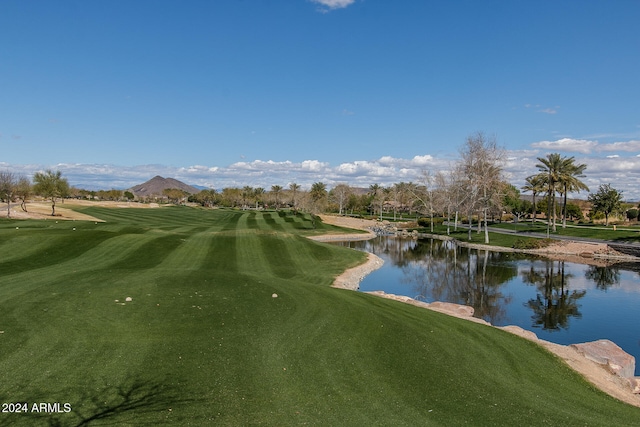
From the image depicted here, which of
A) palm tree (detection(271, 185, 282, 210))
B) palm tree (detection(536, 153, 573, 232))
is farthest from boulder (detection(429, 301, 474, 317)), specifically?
palm tree (detection(271, 185, 282, 210))

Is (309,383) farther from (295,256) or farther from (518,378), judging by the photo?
(295,256)

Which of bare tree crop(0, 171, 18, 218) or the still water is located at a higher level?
bare tree crop(0, 171, 18, 218)

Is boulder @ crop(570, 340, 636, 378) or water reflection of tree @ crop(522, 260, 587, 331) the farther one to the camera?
water reflection of tree @ crop(522, 260, 587, 331)

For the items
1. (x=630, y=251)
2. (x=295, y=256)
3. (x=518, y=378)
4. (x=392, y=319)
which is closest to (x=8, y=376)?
(x=392, y=319)

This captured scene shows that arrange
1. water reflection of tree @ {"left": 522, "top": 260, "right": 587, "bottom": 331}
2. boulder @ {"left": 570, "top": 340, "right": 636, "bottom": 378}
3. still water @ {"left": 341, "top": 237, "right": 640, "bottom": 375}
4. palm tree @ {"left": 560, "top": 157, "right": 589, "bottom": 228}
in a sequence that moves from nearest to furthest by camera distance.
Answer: boulder @ {"left": 570, "top": 340, "right": 636, "bottom": 378} → still water @ {"left": 341, "top": 237, "right": 640, "bottom": 375} → water reflection of tree @ {"left": 522, "top": 260, "right": 587, "bottom": 331} → palm tree @ {"left": 560, "top": 157, "right": 589, "bottom": 228}

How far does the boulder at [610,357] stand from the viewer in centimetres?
1573

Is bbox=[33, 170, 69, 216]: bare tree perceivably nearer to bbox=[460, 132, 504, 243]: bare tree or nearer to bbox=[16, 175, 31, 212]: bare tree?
bbox=[16, 175, 31, 212]: bare tree

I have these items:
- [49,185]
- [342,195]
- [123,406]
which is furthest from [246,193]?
[123,406]

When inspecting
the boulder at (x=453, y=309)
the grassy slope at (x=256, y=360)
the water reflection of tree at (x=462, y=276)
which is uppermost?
the grassy slope at (x=256, y=360)

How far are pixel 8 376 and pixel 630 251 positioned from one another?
65482 mm

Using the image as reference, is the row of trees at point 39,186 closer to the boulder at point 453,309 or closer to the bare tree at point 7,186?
the bare tree at point 7,186

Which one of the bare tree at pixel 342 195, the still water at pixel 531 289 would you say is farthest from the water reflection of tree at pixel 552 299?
the bare tree at pixel 342 195

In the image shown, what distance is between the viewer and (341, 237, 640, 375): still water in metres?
23.7

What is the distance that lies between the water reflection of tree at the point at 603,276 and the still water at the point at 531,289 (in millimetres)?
77
